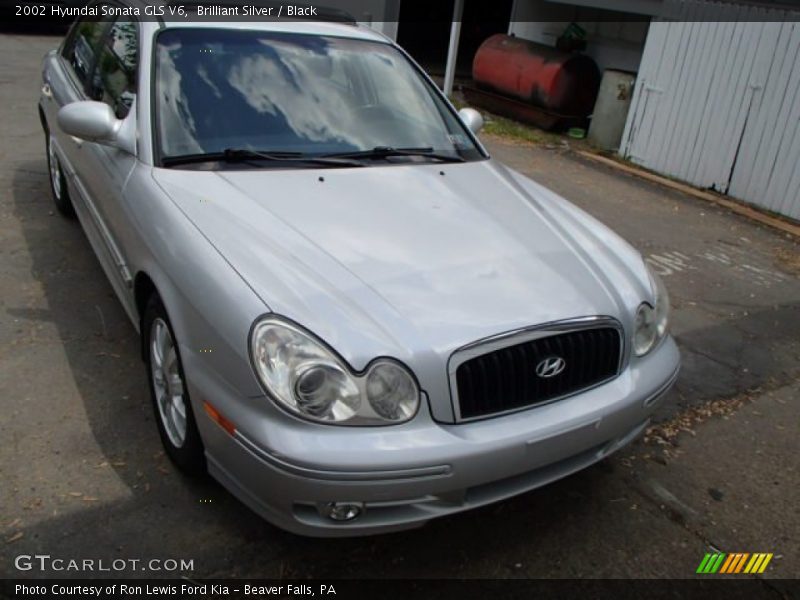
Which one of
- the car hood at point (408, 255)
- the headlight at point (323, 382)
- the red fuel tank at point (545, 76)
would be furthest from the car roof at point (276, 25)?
the red fuel tank at point (545, 76)

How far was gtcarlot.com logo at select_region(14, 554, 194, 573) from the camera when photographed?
2344 millimetres

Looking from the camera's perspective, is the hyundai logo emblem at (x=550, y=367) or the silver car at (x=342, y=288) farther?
the hyundai logo emblem at (x=550, y=367)

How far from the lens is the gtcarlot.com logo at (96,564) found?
2344 millimetres

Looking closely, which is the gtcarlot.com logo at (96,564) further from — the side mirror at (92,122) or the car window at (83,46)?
the car window at (83,46)

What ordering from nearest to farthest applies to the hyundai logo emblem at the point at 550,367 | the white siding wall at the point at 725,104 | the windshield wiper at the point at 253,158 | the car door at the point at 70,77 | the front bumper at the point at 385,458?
the front bumper at the point at 385,458
the hyundai logo emblem at the point at 550,367
the windshield wiper at the point at 253,158
the car door at the point at 70,77
the white siding wall at the point at 725,104

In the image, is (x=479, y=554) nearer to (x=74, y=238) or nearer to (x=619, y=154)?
(x=74, y=238)

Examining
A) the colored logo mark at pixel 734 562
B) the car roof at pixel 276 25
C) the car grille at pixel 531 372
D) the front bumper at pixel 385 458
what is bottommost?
the colored logo mark at pixel 734 562

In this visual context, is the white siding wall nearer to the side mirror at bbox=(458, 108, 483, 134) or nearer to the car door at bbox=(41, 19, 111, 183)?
the side mirror at bbox=(458, 108, 483, 134)

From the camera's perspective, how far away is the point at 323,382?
2102mm

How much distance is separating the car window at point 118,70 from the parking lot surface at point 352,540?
3.77 feet

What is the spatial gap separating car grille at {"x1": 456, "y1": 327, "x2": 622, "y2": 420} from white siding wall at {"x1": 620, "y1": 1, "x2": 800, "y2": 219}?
5888 millimetres

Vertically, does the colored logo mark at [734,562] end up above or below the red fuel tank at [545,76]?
below

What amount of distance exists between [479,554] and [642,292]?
46.0 inches

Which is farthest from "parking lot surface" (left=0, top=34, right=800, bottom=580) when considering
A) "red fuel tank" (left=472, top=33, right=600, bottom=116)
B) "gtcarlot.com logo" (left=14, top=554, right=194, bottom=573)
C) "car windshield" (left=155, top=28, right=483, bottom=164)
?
"red fuel tank" (left=472, top=33, right=600, bottom=116)
